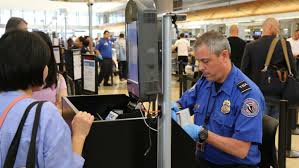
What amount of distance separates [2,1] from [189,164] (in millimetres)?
21986

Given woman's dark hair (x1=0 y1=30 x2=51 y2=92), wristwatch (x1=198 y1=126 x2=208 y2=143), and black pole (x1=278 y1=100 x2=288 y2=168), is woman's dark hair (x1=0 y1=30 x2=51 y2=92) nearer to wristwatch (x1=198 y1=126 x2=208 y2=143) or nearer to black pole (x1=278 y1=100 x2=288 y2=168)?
wristwatch (x1=198 y1=126 x2=208 y2=143)

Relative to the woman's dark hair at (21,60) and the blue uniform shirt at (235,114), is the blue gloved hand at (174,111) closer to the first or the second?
the blue uniform shirt at (235,114)

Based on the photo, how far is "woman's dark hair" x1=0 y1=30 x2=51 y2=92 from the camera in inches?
47.4

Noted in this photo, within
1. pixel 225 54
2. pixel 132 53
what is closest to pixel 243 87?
pixel 225 54

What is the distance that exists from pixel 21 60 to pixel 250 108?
118 cm

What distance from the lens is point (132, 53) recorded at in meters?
1.40

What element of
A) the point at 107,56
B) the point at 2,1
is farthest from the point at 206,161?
the point at 2,1

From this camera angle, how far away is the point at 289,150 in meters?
4.24

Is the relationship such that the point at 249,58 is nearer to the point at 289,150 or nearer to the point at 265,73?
the point at 265,73

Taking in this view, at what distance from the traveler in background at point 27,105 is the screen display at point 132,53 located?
1.05 feet

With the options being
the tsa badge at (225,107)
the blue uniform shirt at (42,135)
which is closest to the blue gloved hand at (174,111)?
the tsa badge at (225,107)

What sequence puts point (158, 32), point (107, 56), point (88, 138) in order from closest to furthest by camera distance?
point (158, 32), point (88, 138), point (107, 56)

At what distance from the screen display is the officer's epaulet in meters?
0.73

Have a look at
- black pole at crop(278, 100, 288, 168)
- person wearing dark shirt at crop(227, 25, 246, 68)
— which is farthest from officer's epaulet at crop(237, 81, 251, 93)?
person wearing dark shirt at crop(227, 25, 246, 68)
